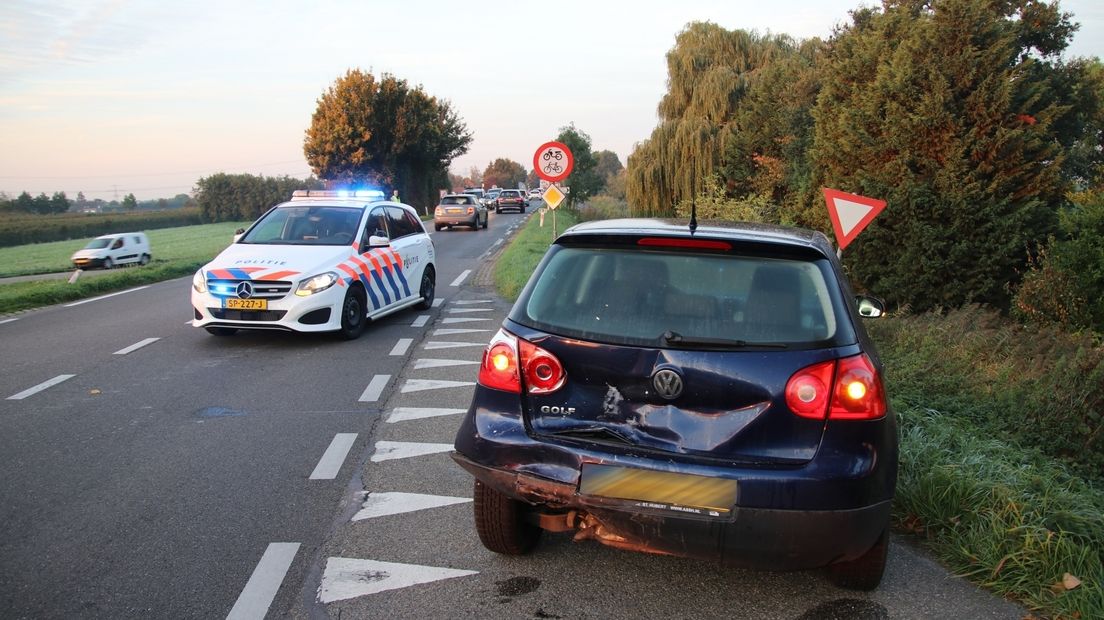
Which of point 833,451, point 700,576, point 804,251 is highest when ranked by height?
point 804,251

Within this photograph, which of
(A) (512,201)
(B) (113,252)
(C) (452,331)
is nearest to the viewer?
(C) (452,331)

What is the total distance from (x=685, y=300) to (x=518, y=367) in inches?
29.1

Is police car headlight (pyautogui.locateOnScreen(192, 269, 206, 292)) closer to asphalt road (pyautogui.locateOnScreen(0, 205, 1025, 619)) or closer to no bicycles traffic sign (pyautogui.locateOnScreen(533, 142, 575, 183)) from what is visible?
asphalt road (pyautogui.locateOnScreen(0, 205, 1025, 619))

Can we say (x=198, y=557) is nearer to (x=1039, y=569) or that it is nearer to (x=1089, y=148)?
(x=1039, y=569)

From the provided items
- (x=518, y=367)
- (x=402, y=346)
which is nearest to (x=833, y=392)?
(x=518, y=367)

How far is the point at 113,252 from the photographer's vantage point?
33.0m

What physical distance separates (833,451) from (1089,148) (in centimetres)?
2653

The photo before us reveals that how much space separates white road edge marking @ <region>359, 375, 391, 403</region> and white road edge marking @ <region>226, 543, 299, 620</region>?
297 centimetres

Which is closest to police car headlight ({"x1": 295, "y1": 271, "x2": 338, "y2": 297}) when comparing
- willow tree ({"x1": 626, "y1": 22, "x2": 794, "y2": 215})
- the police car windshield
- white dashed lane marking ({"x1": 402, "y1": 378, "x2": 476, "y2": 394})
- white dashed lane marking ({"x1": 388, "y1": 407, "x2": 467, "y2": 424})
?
the police car windshield

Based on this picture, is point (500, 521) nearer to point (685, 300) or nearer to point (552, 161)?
point (685, 300)

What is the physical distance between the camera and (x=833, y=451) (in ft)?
9.62

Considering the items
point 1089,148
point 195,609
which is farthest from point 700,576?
point 1089,148

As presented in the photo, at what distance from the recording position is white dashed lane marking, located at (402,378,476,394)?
7.28m

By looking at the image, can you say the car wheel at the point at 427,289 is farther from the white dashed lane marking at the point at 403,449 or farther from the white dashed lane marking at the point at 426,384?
the white dashed lane marking at the point at 403,449
